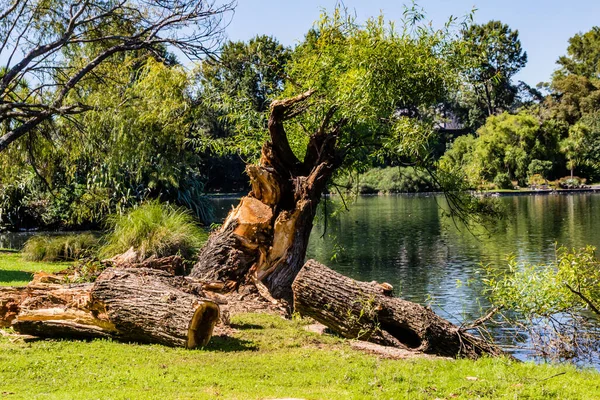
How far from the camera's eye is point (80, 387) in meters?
6.73

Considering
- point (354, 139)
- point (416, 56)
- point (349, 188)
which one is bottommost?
point (349, 188)

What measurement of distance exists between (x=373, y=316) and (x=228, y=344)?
2123 mm

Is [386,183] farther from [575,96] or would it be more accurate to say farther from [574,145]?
[575,96]

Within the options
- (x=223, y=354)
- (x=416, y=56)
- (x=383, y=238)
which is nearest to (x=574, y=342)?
(x=223, y=354)

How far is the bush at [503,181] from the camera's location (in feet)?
208

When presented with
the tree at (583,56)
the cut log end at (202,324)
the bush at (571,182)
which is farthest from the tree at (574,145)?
the cut log end at (202,324)

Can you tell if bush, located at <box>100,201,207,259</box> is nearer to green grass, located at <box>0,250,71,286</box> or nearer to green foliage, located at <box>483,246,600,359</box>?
green grass, located at <box>0,250,71,286</box>

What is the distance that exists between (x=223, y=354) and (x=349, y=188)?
10068 millimetres

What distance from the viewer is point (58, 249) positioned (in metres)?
20.2

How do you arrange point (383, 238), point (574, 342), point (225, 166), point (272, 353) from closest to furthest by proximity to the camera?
point (272, 353) < point (574, 342) < point (383, 238) < point (225, 166)

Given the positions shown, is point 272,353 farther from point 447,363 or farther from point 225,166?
point 225,166

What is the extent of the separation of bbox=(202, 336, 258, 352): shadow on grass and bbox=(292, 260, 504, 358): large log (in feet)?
3.57

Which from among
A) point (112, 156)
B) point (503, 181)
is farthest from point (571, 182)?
point (112, 156)

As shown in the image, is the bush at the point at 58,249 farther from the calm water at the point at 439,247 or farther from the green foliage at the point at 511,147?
the green foliage at the point at 511,147
